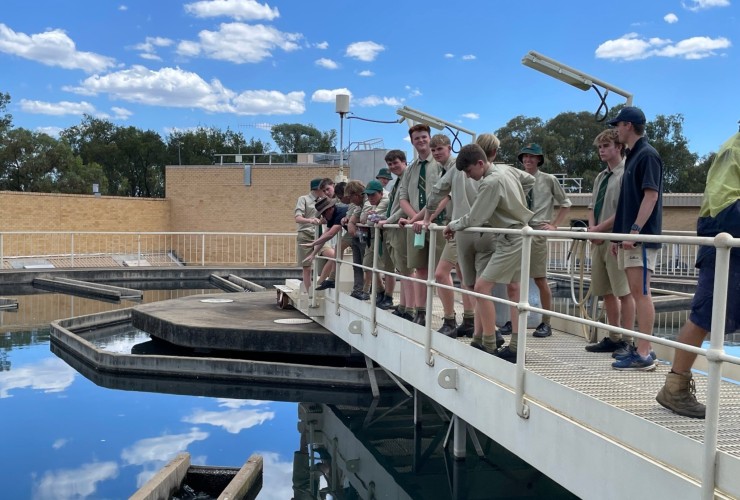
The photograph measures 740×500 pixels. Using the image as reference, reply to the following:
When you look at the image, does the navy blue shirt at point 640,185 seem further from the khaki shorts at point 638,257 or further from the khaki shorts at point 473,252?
the khaki shorts at point 473,252

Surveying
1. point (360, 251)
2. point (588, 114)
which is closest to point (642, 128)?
point (360, 251)

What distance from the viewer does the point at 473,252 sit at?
5.02m

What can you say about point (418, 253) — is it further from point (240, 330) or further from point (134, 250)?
point (134, 250)

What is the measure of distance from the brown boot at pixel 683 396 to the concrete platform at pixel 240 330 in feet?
20.7

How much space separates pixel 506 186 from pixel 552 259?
16858 millimetres

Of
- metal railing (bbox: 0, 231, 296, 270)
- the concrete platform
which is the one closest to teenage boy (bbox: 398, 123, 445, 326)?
the concrete platform

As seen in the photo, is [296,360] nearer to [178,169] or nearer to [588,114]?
[178,169]

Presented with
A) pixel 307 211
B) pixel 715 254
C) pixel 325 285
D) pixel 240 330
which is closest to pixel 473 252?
pixel 715 254

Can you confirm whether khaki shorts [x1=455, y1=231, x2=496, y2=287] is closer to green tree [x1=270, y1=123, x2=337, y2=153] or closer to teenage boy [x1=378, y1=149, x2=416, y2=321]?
teenage boy [x1=378, y1=149, x2=416, y2=321]

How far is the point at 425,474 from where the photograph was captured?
20.4 ft

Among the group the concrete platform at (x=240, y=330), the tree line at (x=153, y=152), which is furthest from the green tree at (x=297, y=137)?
the concrete platform at (x=240, y=330)

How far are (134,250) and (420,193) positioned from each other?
23303mm

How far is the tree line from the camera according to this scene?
4494cm

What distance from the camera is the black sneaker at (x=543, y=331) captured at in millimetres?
5809
